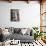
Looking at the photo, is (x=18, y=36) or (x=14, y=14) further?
(x=14, y=14)

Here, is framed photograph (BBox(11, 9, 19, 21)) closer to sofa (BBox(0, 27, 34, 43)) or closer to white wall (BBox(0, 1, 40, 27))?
white wall (BBox(0, 1, 40, 27))

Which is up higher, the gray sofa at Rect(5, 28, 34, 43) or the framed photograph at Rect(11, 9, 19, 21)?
the framed photograph at Rect(11, 9, 19, 21)

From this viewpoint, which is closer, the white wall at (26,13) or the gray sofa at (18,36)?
the gray sofa at (18,36)

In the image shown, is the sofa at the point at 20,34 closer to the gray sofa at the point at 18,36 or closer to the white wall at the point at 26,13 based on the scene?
the gray sofa at the point at 18,36

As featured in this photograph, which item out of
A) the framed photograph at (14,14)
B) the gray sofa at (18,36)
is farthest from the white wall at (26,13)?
the gray sofa at (18,36)

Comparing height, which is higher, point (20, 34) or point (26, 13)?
point (26, 13)

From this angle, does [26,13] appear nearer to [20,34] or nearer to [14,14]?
[14,14]

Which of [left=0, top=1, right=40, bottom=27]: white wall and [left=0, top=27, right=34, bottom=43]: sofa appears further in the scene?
[left=0, top=1, right=40, bottom=27]: white wall

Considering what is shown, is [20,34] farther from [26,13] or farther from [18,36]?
[26,13]

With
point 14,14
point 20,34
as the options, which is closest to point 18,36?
point 20,34

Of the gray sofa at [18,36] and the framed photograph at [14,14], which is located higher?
the framed photograph at [14,14]

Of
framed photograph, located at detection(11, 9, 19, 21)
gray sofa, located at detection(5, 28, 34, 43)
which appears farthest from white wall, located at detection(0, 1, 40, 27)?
gray sofa, located at detection(5, 28, 34, 43)

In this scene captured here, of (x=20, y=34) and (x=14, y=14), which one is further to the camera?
(x=14, y=14)

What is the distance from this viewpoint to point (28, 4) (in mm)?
4676
